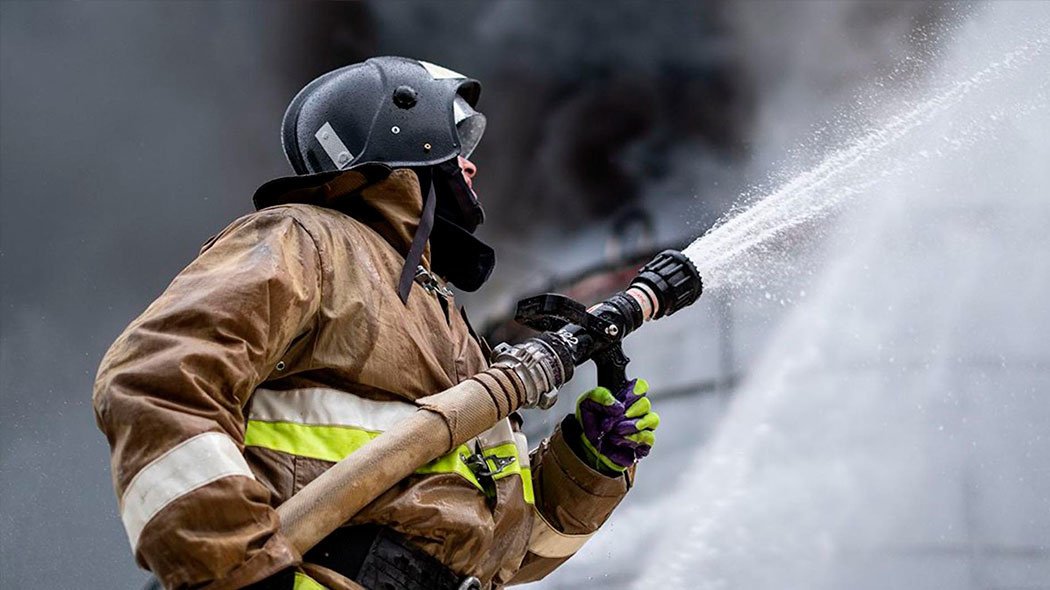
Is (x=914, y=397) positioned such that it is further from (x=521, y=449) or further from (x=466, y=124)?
(x=521, y=449)

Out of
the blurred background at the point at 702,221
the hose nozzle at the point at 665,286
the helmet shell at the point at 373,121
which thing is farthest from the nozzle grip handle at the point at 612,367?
the blurred background at the point at 702,221

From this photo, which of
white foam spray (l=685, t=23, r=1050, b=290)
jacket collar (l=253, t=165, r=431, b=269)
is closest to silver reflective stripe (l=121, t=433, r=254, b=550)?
jacket collar (l=253, t=165, r=431, b=269)

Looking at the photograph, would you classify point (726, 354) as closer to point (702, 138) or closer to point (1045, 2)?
point (702, 138)

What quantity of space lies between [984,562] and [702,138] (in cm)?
250

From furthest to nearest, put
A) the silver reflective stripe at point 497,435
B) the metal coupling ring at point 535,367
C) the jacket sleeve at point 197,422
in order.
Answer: the silver reflective stripe at point 497,435 < the metal coupling ring at point 535,367 < the jacket sleeve at point 197,422

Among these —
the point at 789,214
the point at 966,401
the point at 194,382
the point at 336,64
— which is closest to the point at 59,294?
the point at 336,64

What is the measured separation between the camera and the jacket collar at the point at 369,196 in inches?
114

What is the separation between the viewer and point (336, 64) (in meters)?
6.08

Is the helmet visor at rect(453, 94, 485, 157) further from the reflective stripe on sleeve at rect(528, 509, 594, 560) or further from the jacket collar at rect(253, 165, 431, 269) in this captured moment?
the reflective stripe on sleeve at rect(528, 509, 594, 560)

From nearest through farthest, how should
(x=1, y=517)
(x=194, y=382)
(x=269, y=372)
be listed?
(x=194, y=382)
(x=269, y=372)
(x=1, y=517)

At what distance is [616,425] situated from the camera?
10.3ft

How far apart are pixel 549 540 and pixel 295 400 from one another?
935mm

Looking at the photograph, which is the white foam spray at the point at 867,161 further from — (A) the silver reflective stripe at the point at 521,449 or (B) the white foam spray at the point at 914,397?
(A) the silver reflective stripe at the point at 521,449

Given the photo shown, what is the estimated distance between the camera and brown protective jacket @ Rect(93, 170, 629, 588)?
2.16 meters
